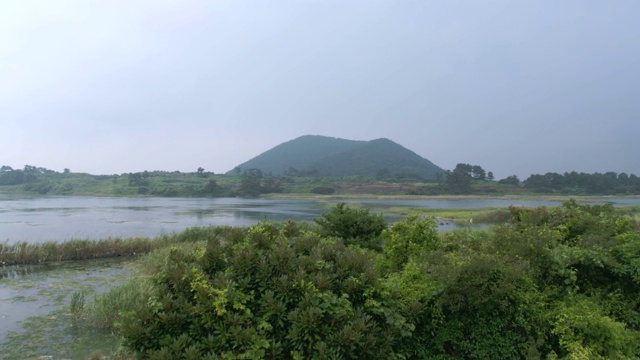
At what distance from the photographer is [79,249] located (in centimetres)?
1944

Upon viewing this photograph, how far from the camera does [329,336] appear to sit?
13.5 feet

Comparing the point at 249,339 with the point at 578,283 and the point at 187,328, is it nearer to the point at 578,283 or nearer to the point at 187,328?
the point at 187,328

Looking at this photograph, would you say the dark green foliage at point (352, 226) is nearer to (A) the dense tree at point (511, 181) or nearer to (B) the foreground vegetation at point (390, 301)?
(B) the foreground vegetation at point (390, 301)

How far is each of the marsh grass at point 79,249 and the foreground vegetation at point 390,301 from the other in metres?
11.3

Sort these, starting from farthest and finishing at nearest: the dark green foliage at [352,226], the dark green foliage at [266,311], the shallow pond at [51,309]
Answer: the dark green foliage at [352,226] < the shallow pond at [51,309] < the dark green foliage at [266,311]

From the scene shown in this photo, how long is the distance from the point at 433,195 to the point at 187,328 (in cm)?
11206

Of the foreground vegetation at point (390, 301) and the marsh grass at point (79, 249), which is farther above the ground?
the foreground vegetation at point (390, 301)

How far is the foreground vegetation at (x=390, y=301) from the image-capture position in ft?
13.6

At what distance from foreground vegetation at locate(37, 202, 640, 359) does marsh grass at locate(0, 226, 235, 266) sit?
11.3m

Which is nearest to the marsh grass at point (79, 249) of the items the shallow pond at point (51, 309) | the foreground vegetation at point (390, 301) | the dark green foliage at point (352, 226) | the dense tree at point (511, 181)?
the shallow pond at point (51, 309)

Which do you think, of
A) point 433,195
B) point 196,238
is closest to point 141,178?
point 433,195

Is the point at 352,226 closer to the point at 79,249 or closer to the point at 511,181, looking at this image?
the point at 79,249

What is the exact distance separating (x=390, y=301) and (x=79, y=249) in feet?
63.6

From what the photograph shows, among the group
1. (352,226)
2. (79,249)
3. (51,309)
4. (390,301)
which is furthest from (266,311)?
(79,249)
